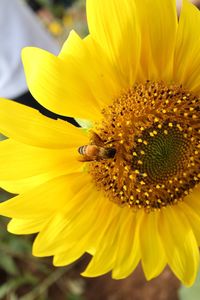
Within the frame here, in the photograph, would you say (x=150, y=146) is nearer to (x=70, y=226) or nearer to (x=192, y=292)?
(x=70, y=226)

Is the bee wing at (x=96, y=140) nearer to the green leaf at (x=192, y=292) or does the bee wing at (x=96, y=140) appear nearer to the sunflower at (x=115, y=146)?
the sunflower at (x=115, y=146)

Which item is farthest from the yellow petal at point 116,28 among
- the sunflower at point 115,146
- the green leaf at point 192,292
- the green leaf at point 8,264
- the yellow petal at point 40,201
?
the green leaf at point 8,264

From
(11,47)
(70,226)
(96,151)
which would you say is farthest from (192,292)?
(11,47)

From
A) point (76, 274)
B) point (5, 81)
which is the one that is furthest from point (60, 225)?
point (76, 274)

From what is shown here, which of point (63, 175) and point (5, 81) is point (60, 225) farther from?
point (5, 81)

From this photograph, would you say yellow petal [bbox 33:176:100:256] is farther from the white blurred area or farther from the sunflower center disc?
the white blurred area

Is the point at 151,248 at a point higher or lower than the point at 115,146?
lower

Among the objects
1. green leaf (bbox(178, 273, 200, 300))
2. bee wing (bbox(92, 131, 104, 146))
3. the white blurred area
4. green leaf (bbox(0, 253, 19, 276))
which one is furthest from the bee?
green leaf (bbox(0, 253, 19, 276))
